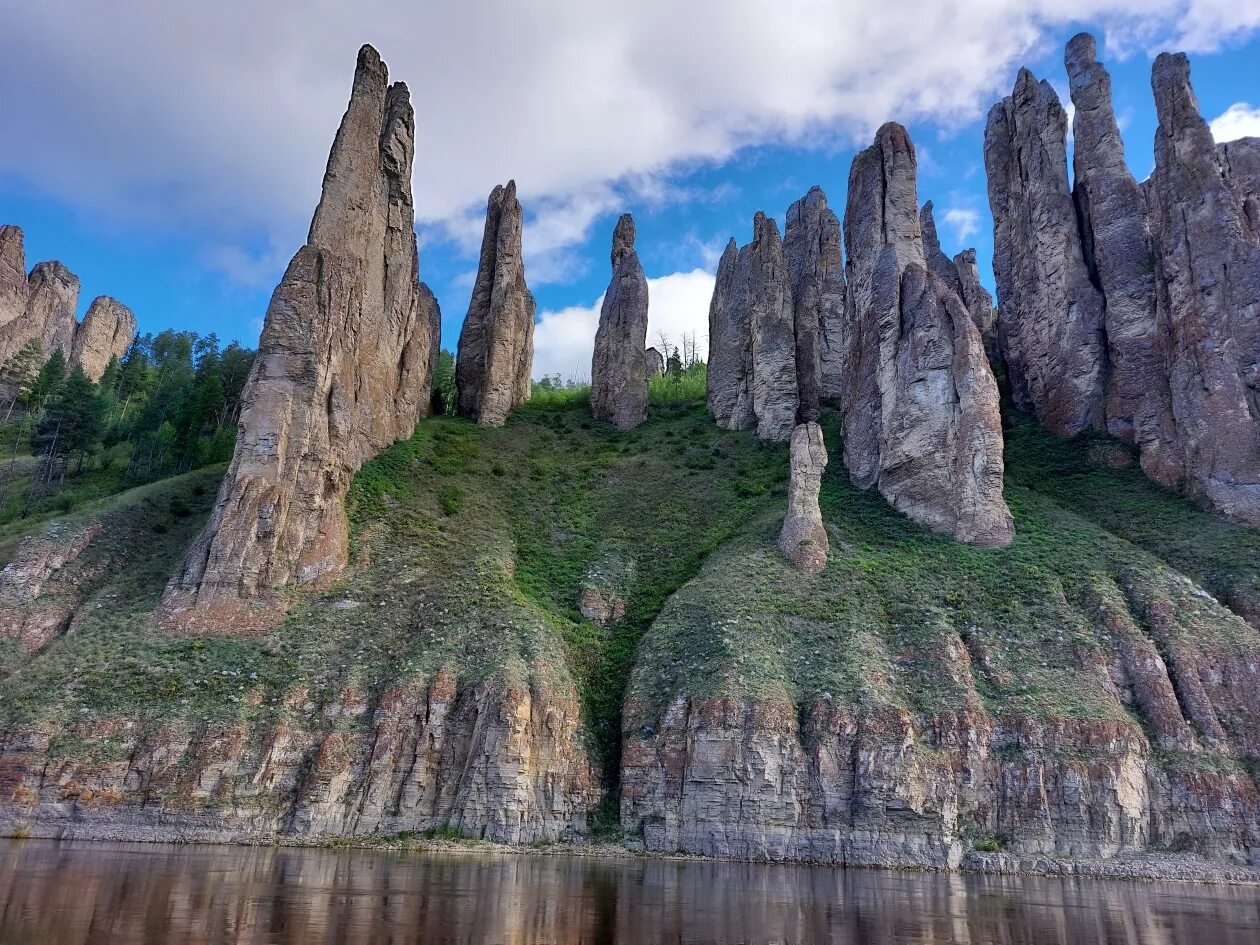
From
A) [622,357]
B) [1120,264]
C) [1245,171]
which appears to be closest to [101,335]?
[622,357]

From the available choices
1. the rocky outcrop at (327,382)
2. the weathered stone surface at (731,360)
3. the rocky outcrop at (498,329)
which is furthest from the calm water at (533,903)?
the rocky outcrop at (498,329)

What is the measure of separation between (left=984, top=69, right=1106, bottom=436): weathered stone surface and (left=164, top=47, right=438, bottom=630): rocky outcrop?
55668 millimetres

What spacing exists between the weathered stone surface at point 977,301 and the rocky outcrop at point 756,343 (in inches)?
860

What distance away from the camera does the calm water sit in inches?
692

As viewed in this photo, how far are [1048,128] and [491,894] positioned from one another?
8408 cm

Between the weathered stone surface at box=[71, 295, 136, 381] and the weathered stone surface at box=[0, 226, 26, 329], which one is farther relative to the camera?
the weathered stone surface at box=[71, 295, 136, 381]

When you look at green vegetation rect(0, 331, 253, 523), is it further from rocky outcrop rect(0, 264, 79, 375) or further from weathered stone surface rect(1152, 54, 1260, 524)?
weathered stone surface rect(1152, 54, 1260, 524)

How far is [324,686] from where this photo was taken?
44.8 m

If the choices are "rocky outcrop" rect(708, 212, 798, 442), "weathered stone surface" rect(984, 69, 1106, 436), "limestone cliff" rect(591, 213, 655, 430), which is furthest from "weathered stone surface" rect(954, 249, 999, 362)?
"limestone cliff" rect(591, 213, 655, 430)

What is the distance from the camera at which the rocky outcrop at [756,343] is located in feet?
262

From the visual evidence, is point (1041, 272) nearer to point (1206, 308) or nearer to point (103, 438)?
point (1206, 308)

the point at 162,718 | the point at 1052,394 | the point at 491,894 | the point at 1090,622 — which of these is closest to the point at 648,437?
the point at 1052,394

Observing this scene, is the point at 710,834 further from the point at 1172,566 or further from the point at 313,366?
the point at 313,366

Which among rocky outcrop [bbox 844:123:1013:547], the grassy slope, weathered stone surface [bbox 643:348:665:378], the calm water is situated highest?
weathered stone surface [bbox 643:348:665:378]
